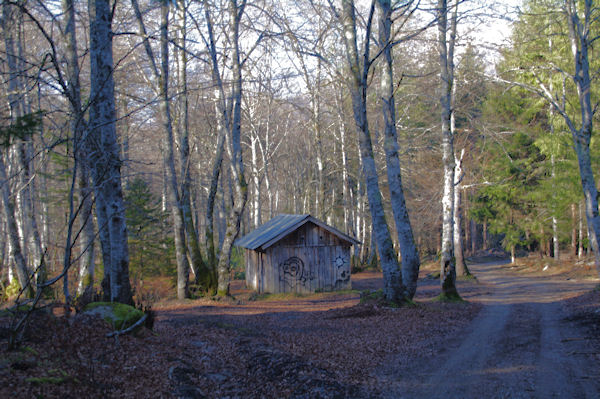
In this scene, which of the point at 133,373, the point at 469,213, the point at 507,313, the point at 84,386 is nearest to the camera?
the point at 84,386

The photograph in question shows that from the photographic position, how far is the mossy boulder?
24.4 ft

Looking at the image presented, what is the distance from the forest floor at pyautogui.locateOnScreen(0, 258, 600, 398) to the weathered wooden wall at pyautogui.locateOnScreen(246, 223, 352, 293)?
915 centimetres

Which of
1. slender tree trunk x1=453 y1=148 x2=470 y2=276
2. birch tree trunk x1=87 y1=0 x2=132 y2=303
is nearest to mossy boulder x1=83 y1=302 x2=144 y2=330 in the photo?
birch tree trunk x1=87 y1=0 x2=132 y2=303

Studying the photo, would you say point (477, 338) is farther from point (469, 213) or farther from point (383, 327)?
point (469, 213)

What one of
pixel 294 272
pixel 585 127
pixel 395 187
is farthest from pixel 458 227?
pixel 395 187

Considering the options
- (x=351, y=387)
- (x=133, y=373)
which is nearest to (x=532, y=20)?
(x=351, y=387)

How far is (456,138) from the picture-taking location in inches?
1192

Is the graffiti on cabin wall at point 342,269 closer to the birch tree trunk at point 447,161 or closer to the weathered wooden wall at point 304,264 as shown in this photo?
the weathered wooden wall at point 304,264

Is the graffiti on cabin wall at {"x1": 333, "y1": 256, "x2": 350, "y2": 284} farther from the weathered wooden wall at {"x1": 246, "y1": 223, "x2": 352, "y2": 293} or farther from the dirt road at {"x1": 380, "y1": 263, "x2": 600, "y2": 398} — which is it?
the dirt road at {"x1": 380, "y1": 263, "x2": 600, "y2": 398}

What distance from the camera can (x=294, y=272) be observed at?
2247 cm

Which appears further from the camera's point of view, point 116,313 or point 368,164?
point 368,164

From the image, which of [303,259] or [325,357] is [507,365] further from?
[303,259]

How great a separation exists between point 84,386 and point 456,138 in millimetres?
29023

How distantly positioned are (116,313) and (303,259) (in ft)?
50.4
